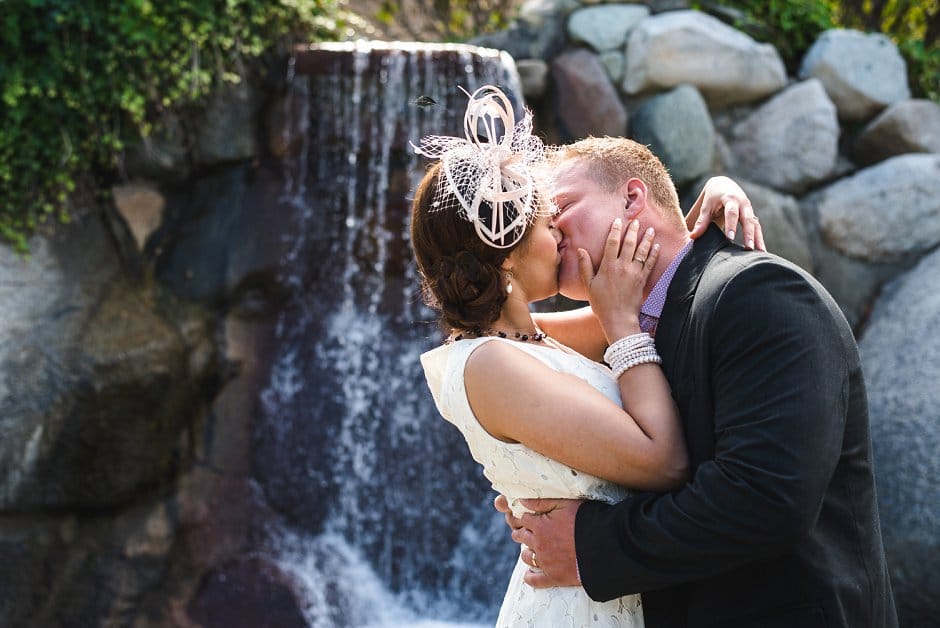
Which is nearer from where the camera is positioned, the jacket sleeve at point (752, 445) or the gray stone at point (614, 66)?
the jacket sleeve at point (752, 445)

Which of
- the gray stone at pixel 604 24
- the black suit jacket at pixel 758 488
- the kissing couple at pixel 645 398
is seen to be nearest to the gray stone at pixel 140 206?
the gray stone at pixel 604 24

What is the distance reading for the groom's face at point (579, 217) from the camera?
212cm

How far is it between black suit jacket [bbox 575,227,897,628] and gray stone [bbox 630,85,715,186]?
14.3 feet

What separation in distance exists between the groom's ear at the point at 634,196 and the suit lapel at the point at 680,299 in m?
0.15

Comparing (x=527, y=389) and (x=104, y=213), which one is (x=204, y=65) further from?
(x=527, y=389)

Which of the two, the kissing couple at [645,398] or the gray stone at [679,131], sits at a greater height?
the kissing couple at [645,398]

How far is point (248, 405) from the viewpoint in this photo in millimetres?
5508

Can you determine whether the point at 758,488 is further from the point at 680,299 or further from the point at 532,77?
the point at 532,77

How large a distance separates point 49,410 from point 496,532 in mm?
2492

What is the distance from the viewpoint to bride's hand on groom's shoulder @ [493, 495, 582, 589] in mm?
1979

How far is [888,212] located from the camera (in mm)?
6023

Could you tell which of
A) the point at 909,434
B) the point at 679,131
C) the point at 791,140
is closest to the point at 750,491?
the point at 909,434

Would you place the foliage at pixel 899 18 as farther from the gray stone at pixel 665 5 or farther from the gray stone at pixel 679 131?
the gray stone at pixel 679 131

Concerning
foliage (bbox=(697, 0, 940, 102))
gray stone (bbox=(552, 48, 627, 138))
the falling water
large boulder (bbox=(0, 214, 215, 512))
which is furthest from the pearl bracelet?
foliage (bbox=(697, 0, 940, 102))
